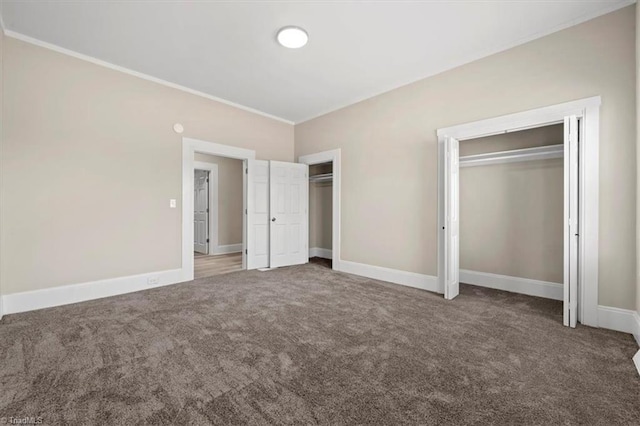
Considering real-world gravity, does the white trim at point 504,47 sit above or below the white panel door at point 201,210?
above

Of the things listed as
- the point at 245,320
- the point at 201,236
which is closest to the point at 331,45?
the point at 245,320

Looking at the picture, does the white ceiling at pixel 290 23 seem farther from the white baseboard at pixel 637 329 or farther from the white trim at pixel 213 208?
the white trim at pixel 213 208

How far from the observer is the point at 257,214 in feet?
17.4

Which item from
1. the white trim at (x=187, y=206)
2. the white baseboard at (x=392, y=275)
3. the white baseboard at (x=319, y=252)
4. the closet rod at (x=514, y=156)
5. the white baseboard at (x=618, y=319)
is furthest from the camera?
the white baseboard at (x=319, y=252)

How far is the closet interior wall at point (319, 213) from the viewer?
665cm

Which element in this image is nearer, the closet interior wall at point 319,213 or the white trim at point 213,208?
the closet interior wall at point 319,213

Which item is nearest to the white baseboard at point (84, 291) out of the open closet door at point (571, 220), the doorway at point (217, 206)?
the doorway at point (217, 206)

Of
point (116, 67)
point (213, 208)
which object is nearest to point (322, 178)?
point (213, 208)

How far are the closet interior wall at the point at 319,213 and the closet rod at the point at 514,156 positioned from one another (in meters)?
3.13

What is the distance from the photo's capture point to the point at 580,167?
111 inches

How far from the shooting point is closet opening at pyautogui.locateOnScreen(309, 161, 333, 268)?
21.7 feet

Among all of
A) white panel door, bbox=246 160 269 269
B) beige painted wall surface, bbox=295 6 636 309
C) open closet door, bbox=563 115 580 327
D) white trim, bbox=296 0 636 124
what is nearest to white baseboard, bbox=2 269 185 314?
white panel door, bbox=246 160 269 269

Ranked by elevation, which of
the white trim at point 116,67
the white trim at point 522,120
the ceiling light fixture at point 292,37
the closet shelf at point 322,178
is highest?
the white trim at point 116,67

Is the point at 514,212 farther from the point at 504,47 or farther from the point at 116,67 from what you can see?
the point at 116,67
